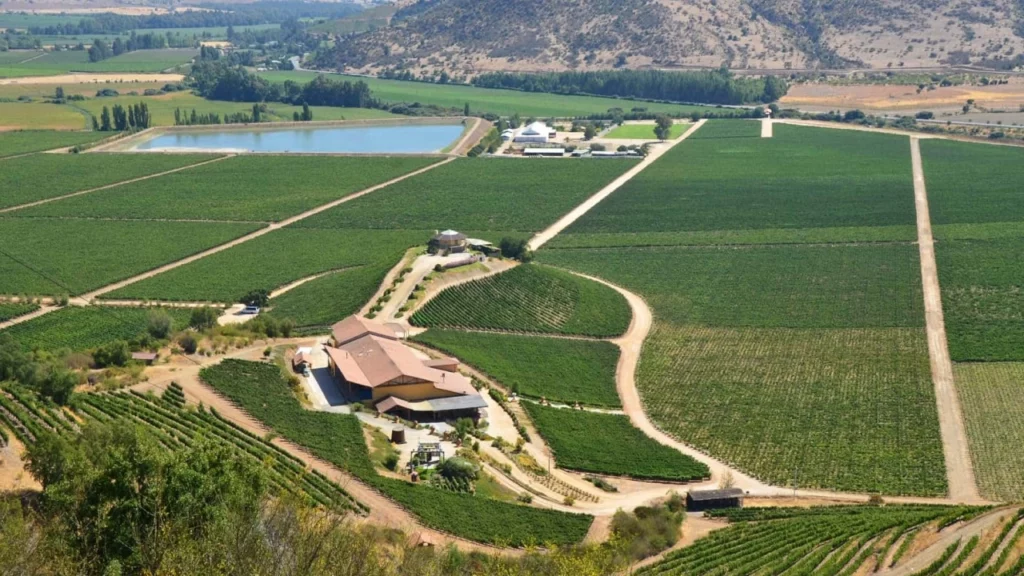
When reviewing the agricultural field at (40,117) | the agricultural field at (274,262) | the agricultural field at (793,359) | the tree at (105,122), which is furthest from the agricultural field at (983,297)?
the agricultural field at (40,117)

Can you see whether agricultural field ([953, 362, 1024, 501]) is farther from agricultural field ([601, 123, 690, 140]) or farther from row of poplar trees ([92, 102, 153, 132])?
row of poplar trees ([92, 102, 153, 132])

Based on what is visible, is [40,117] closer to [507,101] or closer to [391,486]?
[507,101]

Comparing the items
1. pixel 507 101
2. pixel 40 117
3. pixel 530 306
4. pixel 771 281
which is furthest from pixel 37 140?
pixel 771 281

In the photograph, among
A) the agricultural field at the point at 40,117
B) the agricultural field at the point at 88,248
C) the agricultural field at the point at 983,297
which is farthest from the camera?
the agricultural field at the point at 40,117

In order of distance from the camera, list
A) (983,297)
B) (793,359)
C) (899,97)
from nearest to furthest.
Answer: (793,359), (983,297), (899,97)

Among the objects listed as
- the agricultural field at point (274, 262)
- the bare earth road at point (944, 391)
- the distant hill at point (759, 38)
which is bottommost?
the agricultural field at point (274, 262)

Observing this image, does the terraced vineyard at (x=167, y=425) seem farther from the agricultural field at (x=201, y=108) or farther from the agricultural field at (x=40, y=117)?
the agricultural field at (x=201, y=108)
